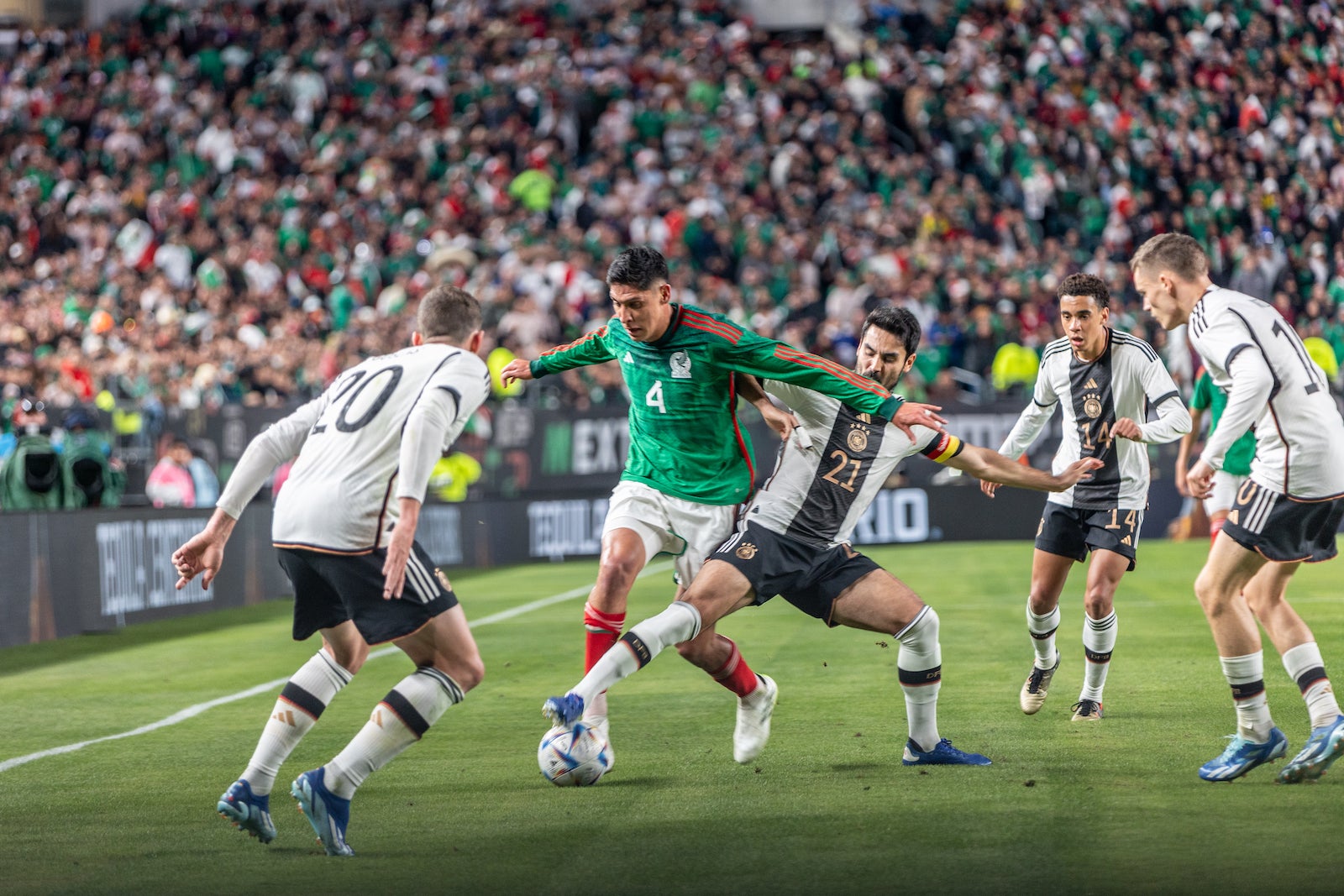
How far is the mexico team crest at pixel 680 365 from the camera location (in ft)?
22.3

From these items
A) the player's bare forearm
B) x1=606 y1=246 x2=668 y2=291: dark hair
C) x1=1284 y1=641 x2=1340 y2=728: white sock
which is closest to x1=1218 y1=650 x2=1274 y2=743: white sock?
x1=1284 y1=641 x2=1340 y2=728: white sock

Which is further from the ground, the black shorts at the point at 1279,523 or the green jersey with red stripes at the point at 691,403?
the green jersey with red stripes at the point at 691,403

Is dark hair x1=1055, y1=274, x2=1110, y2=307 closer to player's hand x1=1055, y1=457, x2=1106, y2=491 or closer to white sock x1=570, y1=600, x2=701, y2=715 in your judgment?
player's hand x1=1055, y1=457, x2=1106, y2=491

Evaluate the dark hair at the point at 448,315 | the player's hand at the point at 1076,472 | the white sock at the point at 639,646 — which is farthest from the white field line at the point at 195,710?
the player's hand at the point at 1076,472

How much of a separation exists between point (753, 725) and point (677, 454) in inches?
48.7

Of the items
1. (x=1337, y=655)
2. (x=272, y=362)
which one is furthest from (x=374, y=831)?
(x=272, y=362)

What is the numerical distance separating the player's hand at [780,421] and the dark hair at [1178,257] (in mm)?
1545

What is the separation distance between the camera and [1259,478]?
620cm

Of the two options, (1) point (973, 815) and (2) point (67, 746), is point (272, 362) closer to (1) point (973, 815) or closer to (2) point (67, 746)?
(2) point (67, 746)

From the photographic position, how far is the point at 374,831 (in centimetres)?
575

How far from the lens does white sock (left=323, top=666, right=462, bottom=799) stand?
5316mm

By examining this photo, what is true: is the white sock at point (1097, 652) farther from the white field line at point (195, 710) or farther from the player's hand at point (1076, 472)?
the white field line at point (195, 710)

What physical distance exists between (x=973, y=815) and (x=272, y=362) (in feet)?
58.1

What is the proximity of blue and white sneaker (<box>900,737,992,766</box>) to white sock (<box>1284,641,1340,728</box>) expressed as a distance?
1313 millimetres
